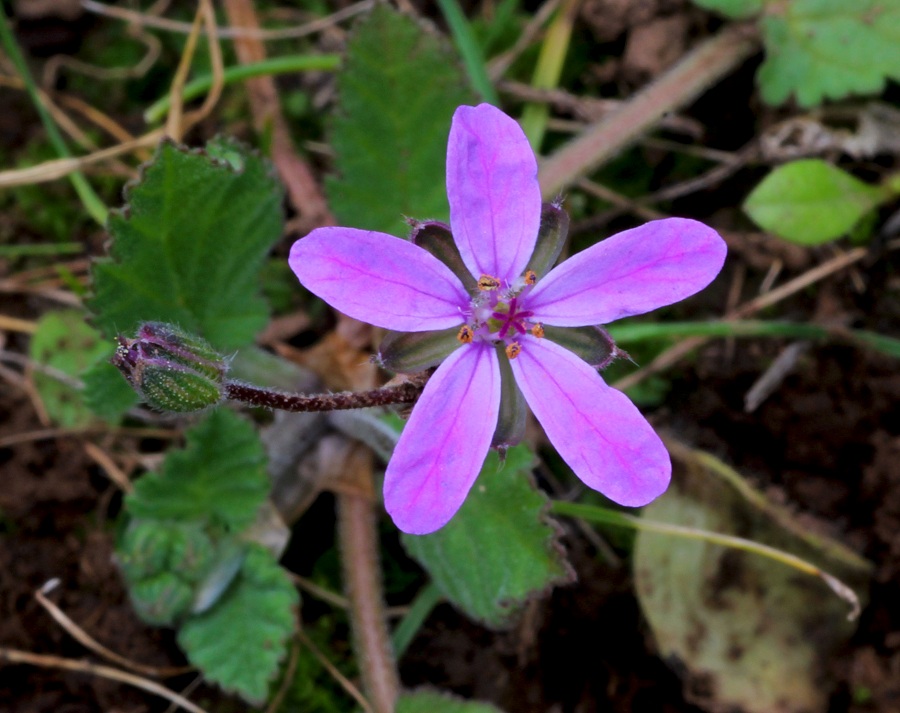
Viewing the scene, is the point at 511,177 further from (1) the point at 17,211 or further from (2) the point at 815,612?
(1) the point at 17,211

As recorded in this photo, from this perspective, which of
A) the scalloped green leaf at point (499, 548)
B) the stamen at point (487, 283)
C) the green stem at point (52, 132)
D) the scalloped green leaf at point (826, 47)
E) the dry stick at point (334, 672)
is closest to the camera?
the stamen at point (487, 283)

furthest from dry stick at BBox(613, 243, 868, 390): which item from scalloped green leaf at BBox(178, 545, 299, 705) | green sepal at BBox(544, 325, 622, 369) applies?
scalloped green leaf at BBox(178, 545, 299, 705)

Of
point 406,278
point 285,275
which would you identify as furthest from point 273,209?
point 406,278

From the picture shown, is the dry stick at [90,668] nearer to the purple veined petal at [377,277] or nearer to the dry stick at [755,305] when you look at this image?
the purple veined petal at [377,277]

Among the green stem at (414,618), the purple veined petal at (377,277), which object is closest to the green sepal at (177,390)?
the purple veined petal at (377,277)

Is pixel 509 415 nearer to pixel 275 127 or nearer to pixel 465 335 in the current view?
pixel 465 335

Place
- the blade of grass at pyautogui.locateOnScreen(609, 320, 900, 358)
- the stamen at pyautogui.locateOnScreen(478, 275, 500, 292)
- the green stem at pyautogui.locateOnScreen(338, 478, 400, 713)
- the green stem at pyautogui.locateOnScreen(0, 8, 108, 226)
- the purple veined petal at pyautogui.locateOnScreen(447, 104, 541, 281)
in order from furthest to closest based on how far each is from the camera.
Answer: the green stem at pyautogui.locateOnScreen(0, 8, 108, 226), the blade of grass at pyautogui.locateOnScreen(609, 320, 900, 358), the green stem at pyautogui.locateOnScreen(338, 478, 400, 713), the stamen at pyautogui.locateOnScreen(478, 275, 500, 292), the purple veined petal at pyautogui.locateOnScreen(447, 104, 541, 281)

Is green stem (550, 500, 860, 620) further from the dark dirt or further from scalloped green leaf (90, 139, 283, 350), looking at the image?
scalloped green leaf (90, 139, 283, 350)

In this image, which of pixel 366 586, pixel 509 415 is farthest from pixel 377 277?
pixel 366 586
